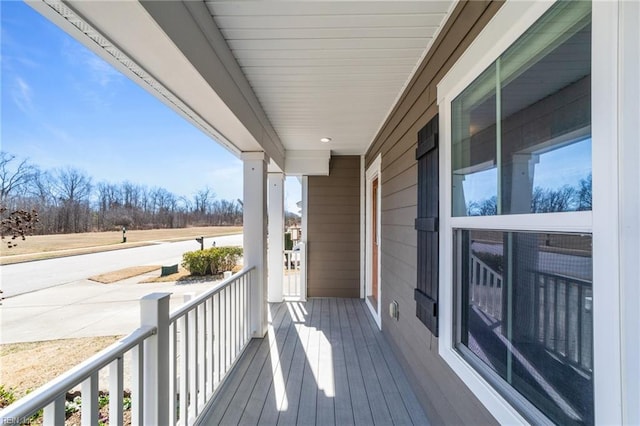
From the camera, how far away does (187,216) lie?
600cm

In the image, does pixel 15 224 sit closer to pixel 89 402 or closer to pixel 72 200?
pixel 72 200

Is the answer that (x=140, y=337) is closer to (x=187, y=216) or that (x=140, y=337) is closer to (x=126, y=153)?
(x=187, y=216)

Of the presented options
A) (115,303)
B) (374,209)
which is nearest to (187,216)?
(115,303)

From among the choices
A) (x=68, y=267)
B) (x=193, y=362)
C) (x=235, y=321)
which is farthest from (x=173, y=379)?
(x=68, y=267)

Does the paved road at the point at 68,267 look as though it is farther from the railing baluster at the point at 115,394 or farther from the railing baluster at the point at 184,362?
the railing baluster at the point at 115,394

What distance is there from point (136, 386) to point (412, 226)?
2094 mm

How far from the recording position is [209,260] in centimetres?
771

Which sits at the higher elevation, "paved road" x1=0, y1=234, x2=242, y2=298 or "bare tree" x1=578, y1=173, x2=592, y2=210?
"bare tree" x1=578, y1=173, x2=592, y2=210

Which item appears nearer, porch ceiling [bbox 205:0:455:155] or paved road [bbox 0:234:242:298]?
porch ceiling [bbox 205:0:455:155]

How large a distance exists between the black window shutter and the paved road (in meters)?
3.41

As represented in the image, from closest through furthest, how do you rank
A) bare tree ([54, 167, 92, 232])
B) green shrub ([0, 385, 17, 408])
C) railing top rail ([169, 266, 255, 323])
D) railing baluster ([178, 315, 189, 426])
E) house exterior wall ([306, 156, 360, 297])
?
railing top rail ([169, 266, 255, 323])
railing baluster ([178, 315, 189, 426])
green shrub ([0, 385, 17, 408])
bare tree ([54, 167, 92, 232])
house exterior wall ([306, 156, 360, 297])

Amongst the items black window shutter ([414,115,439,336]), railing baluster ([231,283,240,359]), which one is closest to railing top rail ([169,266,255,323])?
railing baluster ([231,283,240,359])

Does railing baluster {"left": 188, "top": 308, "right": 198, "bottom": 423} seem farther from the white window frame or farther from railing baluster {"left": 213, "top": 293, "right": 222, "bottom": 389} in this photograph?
the white window frame

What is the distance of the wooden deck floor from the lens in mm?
2072
